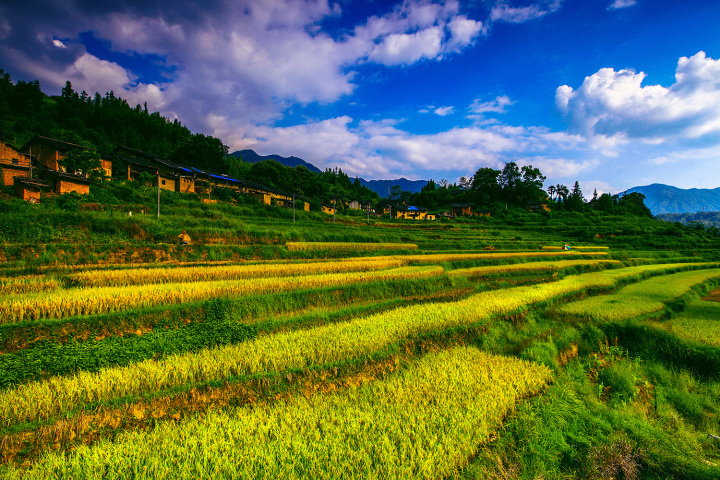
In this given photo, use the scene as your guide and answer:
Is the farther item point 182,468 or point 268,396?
point 268,396

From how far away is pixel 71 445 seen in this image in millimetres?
3480

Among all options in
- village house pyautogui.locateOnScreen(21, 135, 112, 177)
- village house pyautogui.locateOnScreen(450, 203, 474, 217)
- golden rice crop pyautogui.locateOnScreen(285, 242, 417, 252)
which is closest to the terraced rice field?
golden rice crop pyautogui.locateOnScreen(285, 242, 417, 252)

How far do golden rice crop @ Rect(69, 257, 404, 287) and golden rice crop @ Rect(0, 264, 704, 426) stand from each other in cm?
567

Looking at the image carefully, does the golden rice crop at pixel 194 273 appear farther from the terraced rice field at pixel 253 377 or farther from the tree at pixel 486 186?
the tree at pixel 486 186

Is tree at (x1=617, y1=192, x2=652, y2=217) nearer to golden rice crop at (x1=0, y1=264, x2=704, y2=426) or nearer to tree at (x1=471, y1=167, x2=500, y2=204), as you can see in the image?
tree at (x1=471, y1=167, x2=500, y2=204)

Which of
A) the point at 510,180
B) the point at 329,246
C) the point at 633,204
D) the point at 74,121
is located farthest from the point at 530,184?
the point at 74,121

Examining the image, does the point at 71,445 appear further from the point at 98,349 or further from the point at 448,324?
the point at 448,324

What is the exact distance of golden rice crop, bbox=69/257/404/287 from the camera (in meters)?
9.80

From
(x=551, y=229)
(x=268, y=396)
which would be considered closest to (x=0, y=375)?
(x=268, y=396)

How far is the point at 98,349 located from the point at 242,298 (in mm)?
3544

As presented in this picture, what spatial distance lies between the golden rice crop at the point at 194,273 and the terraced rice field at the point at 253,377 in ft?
0.34

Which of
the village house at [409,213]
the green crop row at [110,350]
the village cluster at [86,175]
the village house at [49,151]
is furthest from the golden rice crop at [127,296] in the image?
the village house at [409,213]

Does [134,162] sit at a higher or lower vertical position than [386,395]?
higher

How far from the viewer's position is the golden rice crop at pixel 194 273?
9797 mm
